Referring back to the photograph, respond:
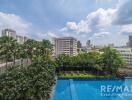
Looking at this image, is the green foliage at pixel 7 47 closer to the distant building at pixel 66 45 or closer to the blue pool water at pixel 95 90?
the blue pool water at pixel 95 90

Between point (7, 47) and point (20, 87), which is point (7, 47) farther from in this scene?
point (20, 87)

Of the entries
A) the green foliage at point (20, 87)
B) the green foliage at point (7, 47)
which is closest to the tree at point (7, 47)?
the green foliage at point (7, 47)

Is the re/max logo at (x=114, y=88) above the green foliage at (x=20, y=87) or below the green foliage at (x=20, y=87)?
below

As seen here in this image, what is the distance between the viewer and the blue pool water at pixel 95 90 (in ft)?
68.3

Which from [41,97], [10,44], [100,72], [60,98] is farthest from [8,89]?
[100,72]

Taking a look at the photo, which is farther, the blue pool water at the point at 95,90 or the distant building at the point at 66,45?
the distant building at the point at 66,45

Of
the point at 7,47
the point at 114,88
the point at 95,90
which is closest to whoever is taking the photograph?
the point at 95,90

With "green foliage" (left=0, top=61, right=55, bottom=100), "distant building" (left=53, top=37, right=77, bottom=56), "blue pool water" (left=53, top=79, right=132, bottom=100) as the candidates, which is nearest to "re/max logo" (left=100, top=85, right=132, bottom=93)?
"blue pool water" (left=53, top=79, right=132, bottom=100)

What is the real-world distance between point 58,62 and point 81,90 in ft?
84.0

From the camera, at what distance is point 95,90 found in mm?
22406

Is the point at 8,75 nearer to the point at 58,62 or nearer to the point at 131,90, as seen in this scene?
the point at 131,90

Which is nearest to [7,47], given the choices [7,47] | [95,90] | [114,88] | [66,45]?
[7,47]

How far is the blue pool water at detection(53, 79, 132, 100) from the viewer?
68.3ft

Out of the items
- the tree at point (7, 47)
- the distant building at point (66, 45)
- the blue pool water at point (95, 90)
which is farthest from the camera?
the distant building at point (66, 45)
